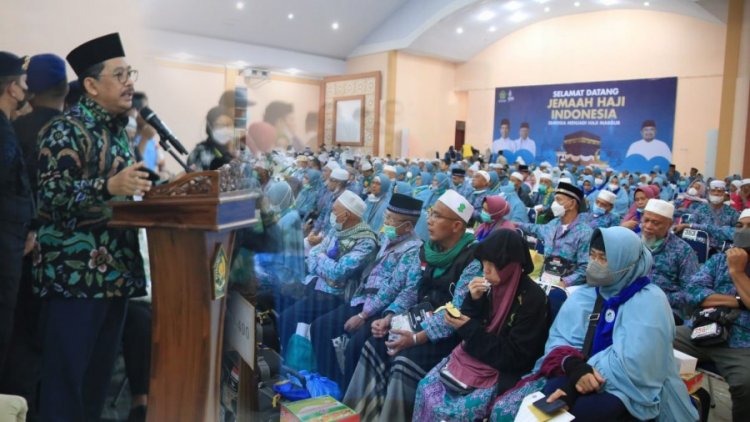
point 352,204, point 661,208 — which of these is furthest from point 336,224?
point 661,208

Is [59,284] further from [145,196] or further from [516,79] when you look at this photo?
[516,79]

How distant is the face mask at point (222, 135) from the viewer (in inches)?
65.1

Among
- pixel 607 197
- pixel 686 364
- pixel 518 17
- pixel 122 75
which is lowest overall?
pixel 686 364

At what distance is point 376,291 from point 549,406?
1.14m

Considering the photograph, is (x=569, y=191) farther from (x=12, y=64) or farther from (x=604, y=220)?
(x=12, y=64)

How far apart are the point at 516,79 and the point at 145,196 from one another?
1560 cm

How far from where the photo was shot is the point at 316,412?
1932 millimetres

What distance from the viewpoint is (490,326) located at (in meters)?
2.07

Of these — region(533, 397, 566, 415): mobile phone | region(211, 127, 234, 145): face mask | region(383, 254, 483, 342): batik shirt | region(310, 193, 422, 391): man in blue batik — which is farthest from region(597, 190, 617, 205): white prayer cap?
region(211, 127, 234, 145): face mask

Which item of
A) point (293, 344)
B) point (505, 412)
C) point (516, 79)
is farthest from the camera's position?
point (516, 79)

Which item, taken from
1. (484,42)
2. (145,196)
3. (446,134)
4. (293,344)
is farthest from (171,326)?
(484,42)

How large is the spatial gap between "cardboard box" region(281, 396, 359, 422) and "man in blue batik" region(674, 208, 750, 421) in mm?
1665

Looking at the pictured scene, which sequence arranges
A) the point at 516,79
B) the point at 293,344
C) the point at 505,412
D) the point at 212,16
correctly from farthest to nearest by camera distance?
1. the point at 516,79
2. the point at 293,344
3. the point at 505,412
4. the point at 212,16

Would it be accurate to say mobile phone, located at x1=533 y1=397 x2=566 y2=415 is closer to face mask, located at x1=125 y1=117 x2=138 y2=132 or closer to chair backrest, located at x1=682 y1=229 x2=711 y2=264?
face mask, located at x1=125 y1=117 x2=138 y2=132
